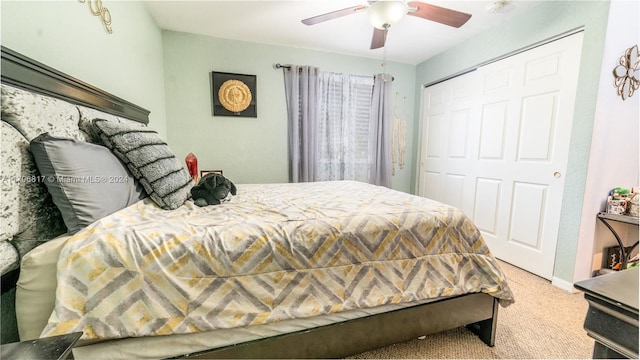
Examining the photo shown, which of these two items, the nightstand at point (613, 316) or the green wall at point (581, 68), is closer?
the nightstand at point (613, 316)

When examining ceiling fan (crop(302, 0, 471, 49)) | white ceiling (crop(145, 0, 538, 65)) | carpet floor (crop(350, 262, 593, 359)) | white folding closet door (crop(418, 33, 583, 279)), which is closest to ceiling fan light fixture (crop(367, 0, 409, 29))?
ceiling fan (crop(302, 0, 471, 49))

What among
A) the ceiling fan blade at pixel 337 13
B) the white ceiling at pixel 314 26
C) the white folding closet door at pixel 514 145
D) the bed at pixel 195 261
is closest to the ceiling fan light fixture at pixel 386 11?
the ceiling fan blade at pixel 337 13

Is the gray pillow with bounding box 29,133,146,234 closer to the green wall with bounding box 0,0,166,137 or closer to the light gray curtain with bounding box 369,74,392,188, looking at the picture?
the green wall with bounding box 0,0,166,137

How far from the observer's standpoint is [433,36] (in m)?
2.71

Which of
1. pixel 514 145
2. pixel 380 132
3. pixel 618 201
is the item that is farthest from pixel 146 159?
pixel 618 201

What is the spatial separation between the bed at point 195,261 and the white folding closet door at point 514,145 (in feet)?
4.36

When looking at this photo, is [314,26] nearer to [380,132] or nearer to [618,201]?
[380,132]

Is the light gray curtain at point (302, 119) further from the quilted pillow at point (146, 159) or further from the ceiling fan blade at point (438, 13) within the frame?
the quilted pillow at point (146, 159)

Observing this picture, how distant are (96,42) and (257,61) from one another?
1.68 metres

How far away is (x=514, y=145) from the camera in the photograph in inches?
93.0

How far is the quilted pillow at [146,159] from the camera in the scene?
123 cm

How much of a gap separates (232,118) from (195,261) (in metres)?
2.33

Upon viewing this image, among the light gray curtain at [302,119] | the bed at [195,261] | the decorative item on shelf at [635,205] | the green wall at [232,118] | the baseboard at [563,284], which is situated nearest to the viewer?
the bed at [195,261]

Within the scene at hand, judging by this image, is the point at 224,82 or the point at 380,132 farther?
the point at 380,132
